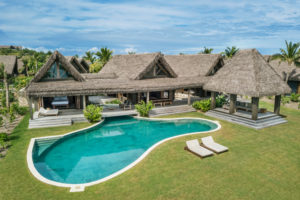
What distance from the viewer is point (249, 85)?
50.6 feet

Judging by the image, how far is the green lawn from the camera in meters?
7.32

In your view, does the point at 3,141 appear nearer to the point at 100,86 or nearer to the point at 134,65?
the point at 100,86

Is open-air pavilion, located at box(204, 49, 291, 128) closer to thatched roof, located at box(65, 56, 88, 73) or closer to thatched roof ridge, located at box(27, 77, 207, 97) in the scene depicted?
thatched roof ridge, located at box(27, 77, 207, 97)

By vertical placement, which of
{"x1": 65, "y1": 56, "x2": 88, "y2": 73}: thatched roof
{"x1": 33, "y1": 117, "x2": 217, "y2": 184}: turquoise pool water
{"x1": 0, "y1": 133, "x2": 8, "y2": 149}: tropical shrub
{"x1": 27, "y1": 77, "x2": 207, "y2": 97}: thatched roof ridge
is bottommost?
{"x1": 33, "y1": 117, "x2": 217, "y2": 184}: turquoise pool water

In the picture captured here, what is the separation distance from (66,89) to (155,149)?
9257 millimetres

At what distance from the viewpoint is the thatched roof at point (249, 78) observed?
15.3m

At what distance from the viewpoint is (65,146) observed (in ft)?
40.9

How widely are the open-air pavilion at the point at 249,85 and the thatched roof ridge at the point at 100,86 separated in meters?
3.72

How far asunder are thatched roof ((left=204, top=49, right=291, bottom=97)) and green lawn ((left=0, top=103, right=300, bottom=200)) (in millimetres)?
4419

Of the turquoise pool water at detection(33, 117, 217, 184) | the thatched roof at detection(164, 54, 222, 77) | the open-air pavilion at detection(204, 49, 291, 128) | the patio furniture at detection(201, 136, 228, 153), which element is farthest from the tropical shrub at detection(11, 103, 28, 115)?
the thatched roof at detection(164, 54, 222, 77)

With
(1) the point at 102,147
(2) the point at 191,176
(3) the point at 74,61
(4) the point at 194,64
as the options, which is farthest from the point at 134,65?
(2) the point at 191,176

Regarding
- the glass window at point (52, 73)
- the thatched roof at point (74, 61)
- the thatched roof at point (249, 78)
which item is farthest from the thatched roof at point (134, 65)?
the glass window at point (52, 73)

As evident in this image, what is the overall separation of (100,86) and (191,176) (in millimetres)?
11670

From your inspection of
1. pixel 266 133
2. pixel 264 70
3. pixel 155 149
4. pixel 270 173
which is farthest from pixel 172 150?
pixel 264 70
